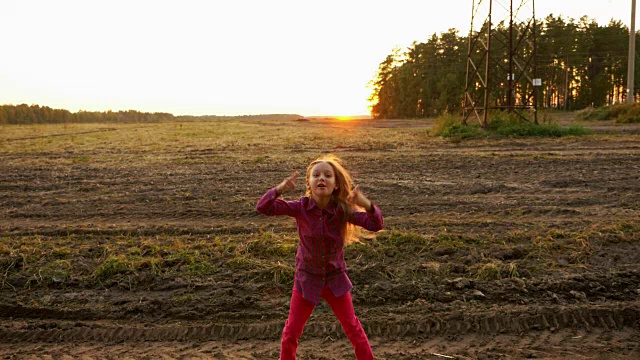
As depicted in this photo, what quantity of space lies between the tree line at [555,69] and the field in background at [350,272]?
55549mm

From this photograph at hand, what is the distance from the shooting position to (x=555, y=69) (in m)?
65.9

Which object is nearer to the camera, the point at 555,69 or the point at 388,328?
the point at 388,328

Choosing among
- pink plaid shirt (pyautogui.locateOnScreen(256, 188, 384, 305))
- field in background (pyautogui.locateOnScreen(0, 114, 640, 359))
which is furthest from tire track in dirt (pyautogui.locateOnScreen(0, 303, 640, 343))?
pink plaid shirt (pyautogui.locateOnScreen(256, 188, 384, 305))

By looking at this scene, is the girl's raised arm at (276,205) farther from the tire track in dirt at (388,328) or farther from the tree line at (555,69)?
the tree line at (555,69)

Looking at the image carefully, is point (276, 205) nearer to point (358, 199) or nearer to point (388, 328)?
point (358, 199)

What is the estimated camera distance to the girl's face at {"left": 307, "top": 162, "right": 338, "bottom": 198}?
3209 mm

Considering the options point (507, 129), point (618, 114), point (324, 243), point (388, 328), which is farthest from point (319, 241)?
point (618, 114)

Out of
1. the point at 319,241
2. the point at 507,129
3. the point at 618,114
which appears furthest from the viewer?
the point at 618,114

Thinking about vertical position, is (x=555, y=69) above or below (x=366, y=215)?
above

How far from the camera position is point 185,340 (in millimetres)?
4180

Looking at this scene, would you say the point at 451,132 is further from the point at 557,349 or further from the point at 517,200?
the point at 557,349

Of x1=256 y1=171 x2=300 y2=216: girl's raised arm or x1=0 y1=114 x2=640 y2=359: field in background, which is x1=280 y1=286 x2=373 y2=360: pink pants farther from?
x1=0 y1=114 x2=640 y2=359: field in background

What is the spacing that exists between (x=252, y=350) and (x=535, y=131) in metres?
19.9

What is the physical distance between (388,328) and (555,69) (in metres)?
70.2
